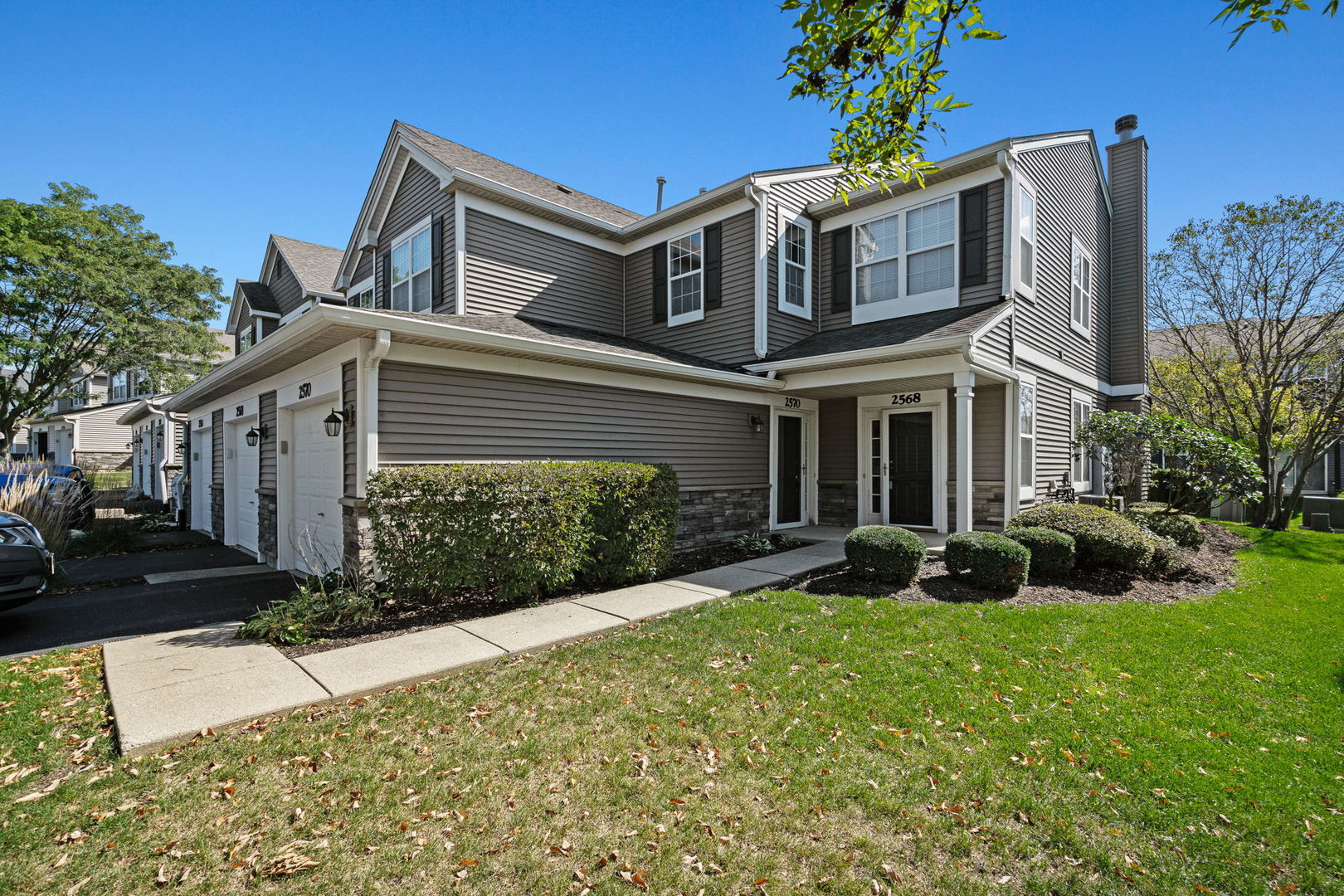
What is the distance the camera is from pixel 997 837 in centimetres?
259

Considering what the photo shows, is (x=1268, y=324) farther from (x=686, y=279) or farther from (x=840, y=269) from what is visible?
(x=686, y=279)

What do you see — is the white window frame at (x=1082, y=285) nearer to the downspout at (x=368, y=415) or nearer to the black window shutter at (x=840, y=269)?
the black window shutter at (x=840, y=269)

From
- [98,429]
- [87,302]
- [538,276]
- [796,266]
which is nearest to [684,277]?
[796,266]

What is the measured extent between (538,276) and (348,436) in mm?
5451

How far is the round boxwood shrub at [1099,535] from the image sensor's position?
23.7 feet

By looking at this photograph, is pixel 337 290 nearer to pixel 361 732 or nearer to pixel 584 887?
pixel 361 732

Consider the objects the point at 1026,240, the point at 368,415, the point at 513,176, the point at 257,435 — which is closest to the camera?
the point at 368,415

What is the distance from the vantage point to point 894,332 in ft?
31.1

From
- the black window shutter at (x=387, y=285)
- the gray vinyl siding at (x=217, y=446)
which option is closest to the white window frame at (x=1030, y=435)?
the black window shutter at (x=387, y=285)

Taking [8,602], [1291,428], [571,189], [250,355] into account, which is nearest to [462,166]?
[571,189]

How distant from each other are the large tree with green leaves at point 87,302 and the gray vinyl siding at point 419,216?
1350 cm

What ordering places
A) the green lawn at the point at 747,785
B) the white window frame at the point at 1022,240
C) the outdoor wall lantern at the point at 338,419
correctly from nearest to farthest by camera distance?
the green lawn at the point at 747,785
the outdoor wall lantern at the point at 338,419
the white window frame at the point at 1022,240

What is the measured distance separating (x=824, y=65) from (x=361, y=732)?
445 cm

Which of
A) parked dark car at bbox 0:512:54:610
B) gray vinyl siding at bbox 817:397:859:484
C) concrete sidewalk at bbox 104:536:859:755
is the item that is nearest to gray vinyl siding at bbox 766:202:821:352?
gray vinyl siding at bbox 817:397:859:484
